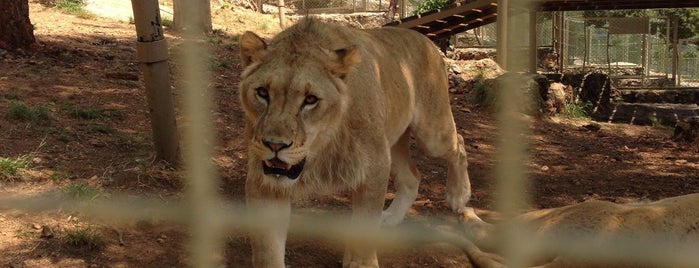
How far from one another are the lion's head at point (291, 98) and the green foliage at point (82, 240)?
108cm

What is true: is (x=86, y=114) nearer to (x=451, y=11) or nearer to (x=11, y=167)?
(x=11, y=167)

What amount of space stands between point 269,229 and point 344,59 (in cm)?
85

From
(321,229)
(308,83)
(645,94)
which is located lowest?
(645,94)

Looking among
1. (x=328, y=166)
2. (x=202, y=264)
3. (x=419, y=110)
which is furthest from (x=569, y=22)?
(x=202, y=264)

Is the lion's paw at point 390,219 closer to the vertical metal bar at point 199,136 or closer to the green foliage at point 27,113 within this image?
the green foliage at point 27,113

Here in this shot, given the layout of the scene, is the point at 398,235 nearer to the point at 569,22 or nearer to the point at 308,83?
the point at 308,83

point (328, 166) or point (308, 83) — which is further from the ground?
point (308, 83)

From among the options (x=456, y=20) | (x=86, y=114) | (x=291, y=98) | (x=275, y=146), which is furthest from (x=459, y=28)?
(x=275, y=146)

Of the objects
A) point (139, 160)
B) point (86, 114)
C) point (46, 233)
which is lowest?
point (46, 233)

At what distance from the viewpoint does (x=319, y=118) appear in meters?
3.43

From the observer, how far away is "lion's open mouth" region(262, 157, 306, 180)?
325 cm

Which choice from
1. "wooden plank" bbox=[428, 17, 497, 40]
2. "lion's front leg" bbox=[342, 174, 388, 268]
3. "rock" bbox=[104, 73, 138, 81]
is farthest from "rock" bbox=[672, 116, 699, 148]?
"lion's front leg" bbox=[342, 174, 388, 268]

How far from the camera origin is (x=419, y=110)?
5.00 metres

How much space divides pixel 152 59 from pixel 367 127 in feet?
5.91
